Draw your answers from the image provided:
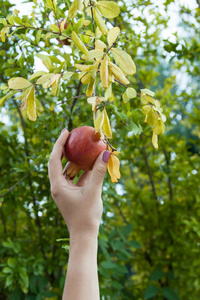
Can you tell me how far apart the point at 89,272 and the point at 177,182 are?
4.87 feet

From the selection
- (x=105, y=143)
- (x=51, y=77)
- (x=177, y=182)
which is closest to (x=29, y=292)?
(x=177, y=182)

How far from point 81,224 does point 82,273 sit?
4.0 inches

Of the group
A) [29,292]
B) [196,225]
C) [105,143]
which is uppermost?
[105,143]

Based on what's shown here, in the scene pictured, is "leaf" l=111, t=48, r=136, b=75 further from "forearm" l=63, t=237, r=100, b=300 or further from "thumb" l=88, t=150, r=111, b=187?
"forearm" l=63, t=237, r=100, b=300

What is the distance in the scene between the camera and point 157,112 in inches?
33.2

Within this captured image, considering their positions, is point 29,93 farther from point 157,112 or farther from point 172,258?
point 172,258

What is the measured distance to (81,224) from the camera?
0.70m

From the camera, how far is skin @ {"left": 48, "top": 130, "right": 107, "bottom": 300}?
643 mm

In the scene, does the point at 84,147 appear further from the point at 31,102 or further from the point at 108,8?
the point at 108,8

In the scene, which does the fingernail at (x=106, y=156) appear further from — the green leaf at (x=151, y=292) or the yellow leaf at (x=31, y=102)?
the green leaf at (x=151, y=292)

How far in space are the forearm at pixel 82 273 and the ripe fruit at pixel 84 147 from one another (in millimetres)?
195

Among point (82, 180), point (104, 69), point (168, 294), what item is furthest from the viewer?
point (168, 294)

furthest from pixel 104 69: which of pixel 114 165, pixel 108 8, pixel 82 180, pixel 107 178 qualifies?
pixel 107 178

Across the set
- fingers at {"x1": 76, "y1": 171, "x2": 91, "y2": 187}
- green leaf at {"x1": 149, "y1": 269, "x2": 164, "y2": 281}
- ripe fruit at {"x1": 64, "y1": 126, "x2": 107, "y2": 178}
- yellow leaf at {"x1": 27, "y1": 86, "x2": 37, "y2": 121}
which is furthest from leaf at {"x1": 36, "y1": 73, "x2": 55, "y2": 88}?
green leaf at {"x1": 149, "y1": 269, "x2": 164, "y2": 281}
